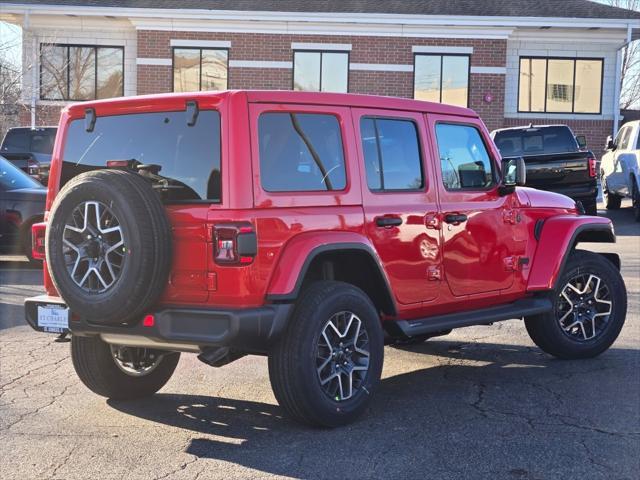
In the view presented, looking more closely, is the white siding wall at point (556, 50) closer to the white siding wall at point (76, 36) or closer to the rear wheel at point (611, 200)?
the rear wheel at point (611, 200)

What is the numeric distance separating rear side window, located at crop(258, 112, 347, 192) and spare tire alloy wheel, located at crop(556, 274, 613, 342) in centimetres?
269

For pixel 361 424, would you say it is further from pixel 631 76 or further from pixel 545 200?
pixel 631 76

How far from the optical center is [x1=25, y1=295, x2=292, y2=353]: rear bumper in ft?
15.1

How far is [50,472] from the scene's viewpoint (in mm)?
4336

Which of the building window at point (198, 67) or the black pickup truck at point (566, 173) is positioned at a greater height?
the building window at point (198, 67)

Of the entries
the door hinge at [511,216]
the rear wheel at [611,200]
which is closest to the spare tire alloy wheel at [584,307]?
the door hinge at [511,216]

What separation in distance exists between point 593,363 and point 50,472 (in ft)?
14.3

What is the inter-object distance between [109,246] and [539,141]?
46.4 feet

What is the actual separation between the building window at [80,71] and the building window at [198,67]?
1.82 metres

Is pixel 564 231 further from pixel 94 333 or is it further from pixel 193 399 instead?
pixel 94 333

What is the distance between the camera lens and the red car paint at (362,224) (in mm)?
4723

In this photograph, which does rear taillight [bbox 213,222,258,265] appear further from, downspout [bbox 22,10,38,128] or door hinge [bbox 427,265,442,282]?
downspout [bbox 22,10,38,128]

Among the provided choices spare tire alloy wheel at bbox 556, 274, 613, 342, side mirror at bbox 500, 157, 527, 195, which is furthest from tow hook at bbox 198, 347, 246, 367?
spare tire alloy wheel at bbox 556, 274, 613, 342

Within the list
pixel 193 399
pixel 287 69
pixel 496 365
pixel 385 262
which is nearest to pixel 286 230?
pixel 385 262
